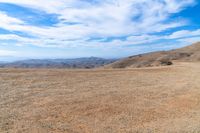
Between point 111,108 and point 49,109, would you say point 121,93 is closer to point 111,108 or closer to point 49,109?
point 111,108

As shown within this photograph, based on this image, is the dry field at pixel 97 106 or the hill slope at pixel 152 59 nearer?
the dry field at pixel 97 106

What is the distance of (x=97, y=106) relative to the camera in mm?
12375

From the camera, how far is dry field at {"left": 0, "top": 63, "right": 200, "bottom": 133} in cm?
955

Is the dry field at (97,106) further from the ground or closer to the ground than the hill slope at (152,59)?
closer to the ground

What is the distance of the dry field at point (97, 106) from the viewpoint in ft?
31.3

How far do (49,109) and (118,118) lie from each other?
9.99ft

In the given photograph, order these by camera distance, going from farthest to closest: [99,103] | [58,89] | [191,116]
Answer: [58,89]
[99,103]
[191,116]

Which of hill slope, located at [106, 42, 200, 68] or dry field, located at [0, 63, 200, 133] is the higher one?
hill slope, located at [106, 42, 200, 68]

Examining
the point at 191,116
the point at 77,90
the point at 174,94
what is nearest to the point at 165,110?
the point at 191,116

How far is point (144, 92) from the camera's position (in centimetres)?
1589

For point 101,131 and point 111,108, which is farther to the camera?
point 111,108

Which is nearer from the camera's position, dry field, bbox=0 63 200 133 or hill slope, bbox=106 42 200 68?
dry field, bbox=0 63 200 133

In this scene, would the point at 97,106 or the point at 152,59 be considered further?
the point at 152,59

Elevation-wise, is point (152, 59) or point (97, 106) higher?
point (152, 59)
